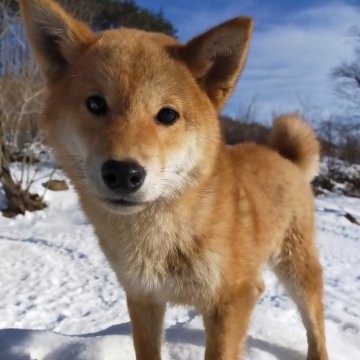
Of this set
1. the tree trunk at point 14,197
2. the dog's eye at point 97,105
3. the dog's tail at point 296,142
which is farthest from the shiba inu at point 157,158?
the tree trunk at point 14,197

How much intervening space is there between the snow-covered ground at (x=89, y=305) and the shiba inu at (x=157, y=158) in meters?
0.49

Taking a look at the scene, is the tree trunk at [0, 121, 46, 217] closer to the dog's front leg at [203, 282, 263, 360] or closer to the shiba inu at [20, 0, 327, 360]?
the shiba inu at [20, 0, 327, 360]

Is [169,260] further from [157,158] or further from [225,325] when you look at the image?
[157,158]

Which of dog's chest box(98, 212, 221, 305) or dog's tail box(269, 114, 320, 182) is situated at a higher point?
dog's tail box(269, 114, 320, 182)

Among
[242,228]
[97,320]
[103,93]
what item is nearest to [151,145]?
[103,93]

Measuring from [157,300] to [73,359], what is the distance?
0.61 m

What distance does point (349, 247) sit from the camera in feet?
24.1

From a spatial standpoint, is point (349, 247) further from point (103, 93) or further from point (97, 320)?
point (103, 93)

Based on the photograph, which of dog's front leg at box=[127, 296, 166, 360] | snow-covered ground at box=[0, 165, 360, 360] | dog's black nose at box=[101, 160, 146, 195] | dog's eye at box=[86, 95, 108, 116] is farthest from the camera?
snow-covered ground at box=[0, 165, 360, 360]

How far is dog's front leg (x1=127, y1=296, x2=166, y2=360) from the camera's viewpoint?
2381 millimetres

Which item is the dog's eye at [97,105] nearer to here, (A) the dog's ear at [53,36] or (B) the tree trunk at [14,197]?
(A) the dog's ear at [53,36]

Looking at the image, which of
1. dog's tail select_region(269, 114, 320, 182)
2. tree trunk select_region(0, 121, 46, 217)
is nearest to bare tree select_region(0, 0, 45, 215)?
tree trunk select_region(0, 121, 46, 217)

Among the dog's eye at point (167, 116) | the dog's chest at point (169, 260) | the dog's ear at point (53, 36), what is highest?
the dog's ear at point (53, 36)

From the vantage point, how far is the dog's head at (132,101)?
1.76 m
